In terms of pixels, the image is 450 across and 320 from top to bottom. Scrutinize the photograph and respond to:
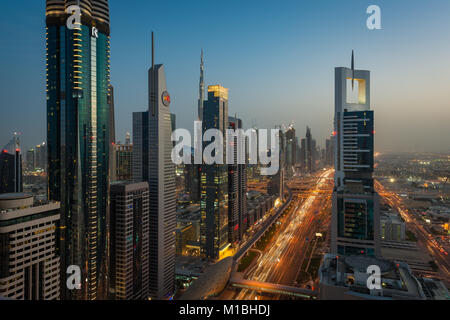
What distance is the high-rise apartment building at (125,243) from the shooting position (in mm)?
21375

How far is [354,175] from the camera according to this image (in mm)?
30031

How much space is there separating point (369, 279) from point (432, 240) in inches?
919

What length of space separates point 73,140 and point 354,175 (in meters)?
26.3

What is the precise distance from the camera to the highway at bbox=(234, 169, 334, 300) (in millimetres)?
25625

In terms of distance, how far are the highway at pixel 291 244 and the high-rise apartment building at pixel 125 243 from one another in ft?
26.5

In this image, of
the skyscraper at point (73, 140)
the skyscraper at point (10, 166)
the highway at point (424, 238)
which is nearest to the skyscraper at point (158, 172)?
the skyscraper at point (73, 140)

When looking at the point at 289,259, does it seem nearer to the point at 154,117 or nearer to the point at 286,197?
the point at 154,117

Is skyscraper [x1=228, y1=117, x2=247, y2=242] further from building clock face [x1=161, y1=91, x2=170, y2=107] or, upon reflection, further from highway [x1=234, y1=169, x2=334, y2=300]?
building clock face [x1=161, y1=91, x2=170, y2=107]

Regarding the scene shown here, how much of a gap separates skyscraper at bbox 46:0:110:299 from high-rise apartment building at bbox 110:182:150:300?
1.55m

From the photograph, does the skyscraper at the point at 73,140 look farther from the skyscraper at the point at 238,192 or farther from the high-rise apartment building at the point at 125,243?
the skyscraper at the point at 238,192

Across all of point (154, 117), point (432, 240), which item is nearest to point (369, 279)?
point (154, 117)

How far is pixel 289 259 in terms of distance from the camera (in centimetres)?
2970

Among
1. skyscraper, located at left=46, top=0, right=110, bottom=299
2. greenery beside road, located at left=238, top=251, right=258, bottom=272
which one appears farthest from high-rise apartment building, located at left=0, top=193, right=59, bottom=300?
greenery beside road, located at left=238, top=251, right=258, bottom=272

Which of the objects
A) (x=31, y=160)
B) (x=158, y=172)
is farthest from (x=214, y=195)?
(x=31, y=160)
